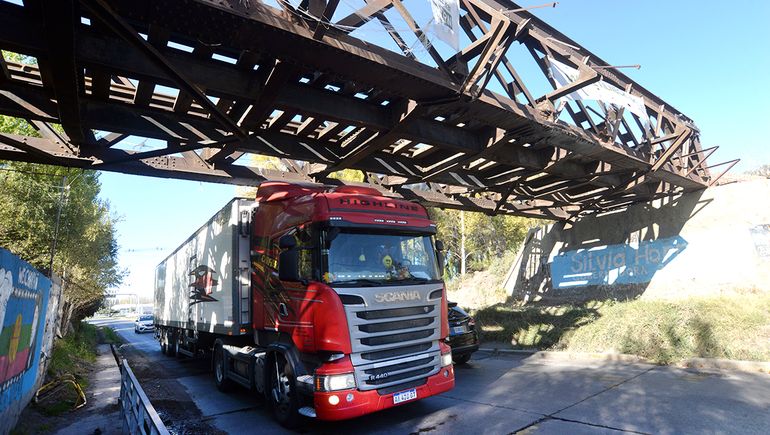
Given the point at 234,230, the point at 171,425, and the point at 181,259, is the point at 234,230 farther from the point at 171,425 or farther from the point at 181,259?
the point at 181,259

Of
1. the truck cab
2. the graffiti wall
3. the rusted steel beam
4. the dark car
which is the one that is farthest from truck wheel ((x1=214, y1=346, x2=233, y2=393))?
the rusted steel beam

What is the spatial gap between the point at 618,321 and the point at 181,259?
12.5 meters

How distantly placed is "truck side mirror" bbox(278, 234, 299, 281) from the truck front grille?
0.87 meters

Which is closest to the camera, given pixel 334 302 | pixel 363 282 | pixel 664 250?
pixel 334 302

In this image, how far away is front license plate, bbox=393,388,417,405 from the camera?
579 centimetres

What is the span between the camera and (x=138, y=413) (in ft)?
15.2

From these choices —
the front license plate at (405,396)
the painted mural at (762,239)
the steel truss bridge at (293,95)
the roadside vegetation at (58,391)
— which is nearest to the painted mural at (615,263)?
the painted mural at (762,239)

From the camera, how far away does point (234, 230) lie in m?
8.08

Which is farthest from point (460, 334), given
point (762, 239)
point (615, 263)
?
point (762, 239)

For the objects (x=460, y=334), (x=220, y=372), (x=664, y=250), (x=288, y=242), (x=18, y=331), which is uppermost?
(x=288, y=242)

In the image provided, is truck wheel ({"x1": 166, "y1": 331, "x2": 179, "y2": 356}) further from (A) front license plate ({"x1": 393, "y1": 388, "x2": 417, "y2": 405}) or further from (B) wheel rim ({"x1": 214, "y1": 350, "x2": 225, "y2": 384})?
(A) front license plate ({"x1": 393, "y1": 388, "x2": 417, "y2": 405})

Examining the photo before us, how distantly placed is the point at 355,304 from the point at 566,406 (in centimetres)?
365

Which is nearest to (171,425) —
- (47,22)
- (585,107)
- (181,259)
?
(47,22)

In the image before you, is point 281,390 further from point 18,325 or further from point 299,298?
point 18,325
